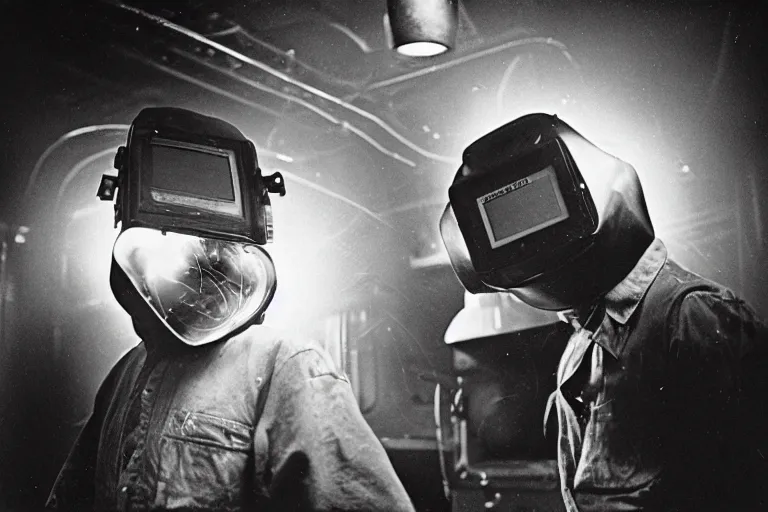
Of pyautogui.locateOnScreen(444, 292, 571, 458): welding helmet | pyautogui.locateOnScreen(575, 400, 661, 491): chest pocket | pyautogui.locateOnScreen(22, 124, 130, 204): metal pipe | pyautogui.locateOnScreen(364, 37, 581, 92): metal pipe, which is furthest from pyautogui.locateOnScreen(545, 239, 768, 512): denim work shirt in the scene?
pyautogui.locateOnScreen(22, 124, 130, 204): metal pipe

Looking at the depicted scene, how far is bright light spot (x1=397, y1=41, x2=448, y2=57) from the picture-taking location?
61.4 inches

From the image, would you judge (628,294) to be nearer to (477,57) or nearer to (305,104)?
(477,57)

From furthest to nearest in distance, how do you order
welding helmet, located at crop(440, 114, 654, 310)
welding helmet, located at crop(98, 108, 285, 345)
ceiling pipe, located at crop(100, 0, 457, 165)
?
ceiling pipe, located at crop(100, 0, 457, 165) → welding helmet, located at crop(98, 108, 285, 345) → welding helmet, located at crop(440, 114, 654, 310)

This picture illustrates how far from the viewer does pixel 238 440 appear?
1.48m

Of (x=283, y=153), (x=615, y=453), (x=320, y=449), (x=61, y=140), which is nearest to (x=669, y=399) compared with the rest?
(x=615, y=453)

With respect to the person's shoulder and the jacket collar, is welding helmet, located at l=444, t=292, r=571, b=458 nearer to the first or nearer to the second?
the jacket collar

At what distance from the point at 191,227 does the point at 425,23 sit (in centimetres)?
61

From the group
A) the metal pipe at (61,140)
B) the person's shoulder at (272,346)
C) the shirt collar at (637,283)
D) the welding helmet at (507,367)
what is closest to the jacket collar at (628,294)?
the shirt collar at (637,283)

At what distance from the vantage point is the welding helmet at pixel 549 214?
1.24 m

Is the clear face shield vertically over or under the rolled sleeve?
over

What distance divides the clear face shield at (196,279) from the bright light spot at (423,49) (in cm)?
51

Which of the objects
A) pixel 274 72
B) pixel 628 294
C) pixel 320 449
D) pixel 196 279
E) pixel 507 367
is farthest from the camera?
pixel 274 72

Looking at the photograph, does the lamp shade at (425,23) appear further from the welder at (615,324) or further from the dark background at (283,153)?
the welder at (615,324)

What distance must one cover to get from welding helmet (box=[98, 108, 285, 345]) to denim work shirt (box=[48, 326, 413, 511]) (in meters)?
0.08
